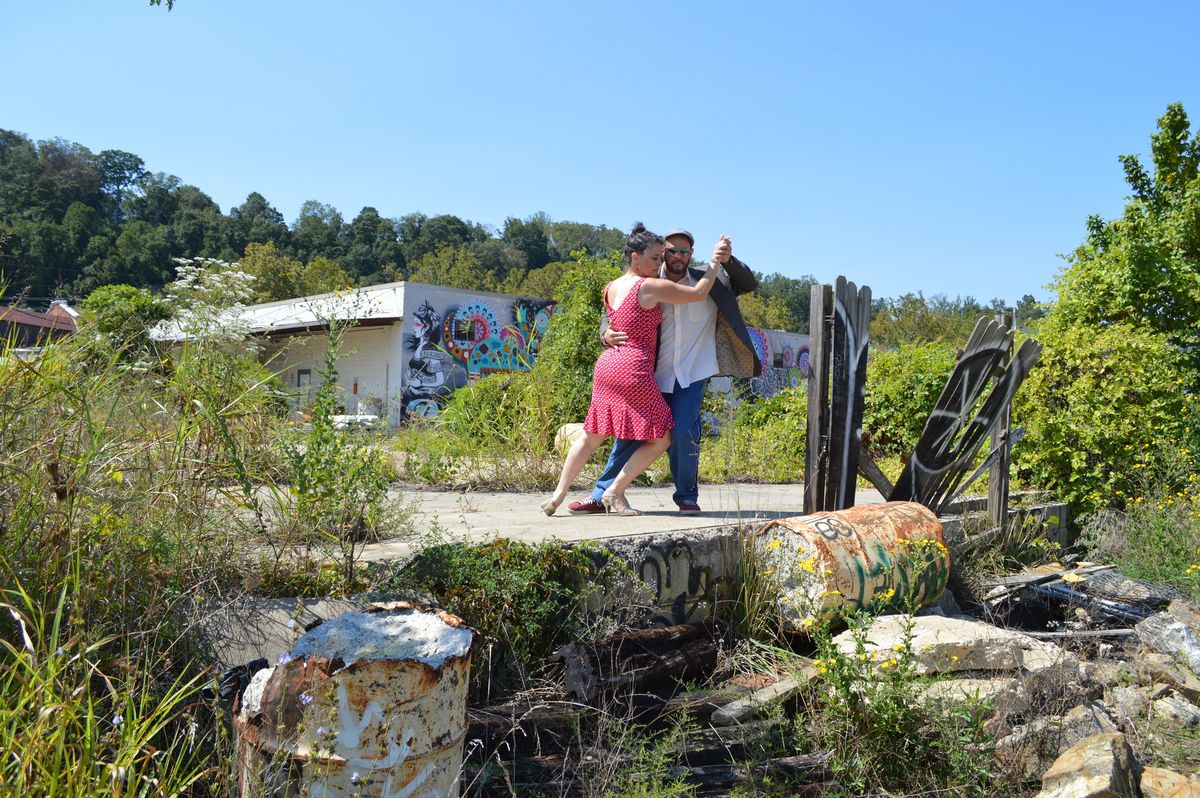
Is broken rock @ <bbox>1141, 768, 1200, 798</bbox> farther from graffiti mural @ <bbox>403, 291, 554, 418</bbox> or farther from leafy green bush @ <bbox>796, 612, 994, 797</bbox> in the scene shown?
graffiti mural @ <bbox>403, 291, 554, 418</bbox>

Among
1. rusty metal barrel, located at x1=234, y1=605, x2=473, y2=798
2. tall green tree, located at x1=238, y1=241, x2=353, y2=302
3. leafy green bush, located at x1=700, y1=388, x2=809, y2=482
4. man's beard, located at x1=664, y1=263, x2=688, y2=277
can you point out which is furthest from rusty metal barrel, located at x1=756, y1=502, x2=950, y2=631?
tall green tree, located at x1=238, y1=241, x2=353, y2=302

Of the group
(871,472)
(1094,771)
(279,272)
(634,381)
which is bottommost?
(1094,771)

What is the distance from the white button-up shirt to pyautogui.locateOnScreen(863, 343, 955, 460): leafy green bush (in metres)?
4.68

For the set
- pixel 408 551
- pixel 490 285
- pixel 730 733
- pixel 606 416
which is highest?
pixel 490 285

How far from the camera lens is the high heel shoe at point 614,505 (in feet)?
16.5

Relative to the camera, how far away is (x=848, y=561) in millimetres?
4359

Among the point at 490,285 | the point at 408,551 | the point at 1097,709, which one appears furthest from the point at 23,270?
the point at 490,285

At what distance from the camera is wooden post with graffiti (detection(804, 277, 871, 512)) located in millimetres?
5191

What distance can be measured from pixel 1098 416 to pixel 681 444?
15.4 ft

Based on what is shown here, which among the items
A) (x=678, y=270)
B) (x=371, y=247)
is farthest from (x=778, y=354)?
(x=371, y=247)

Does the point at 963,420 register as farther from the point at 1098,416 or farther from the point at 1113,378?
the point at 1113,378

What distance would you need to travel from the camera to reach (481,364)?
25.9 meters

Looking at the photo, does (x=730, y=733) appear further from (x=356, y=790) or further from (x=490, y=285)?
(x=490, y=285)

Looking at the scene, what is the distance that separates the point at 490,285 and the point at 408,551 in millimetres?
44374
